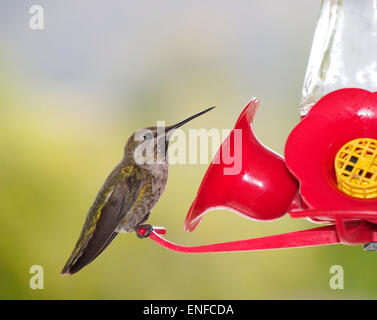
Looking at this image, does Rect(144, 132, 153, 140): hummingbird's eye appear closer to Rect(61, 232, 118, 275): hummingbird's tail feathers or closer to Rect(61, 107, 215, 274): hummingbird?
Rect(61, 107, 215, 274): hummingbird

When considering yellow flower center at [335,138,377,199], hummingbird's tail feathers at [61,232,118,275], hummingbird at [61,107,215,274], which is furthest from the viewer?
hummingbird at [61,107,215,274]

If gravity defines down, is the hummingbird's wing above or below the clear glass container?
below

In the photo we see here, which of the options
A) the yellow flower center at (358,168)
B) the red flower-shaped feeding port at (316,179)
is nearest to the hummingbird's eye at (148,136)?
the red flower-shaped feeding port at (316,179)

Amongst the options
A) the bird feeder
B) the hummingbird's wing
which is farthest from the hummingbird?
the bird feeder

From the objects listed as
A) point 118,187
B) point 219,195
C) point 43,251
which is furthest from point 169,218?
point 219,195

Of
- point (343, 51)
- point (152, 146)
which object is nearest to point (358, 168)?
point (343, 51)

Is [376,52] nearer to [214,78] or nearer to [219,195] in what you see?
[219,195]

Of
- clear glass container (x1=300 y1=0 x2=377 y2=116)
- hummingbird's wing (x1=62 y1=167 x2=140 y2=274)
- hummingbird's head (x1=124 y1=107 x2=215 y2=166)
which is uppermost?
clear glass container (x1=300 y1=0 x2=377 y2=116)
